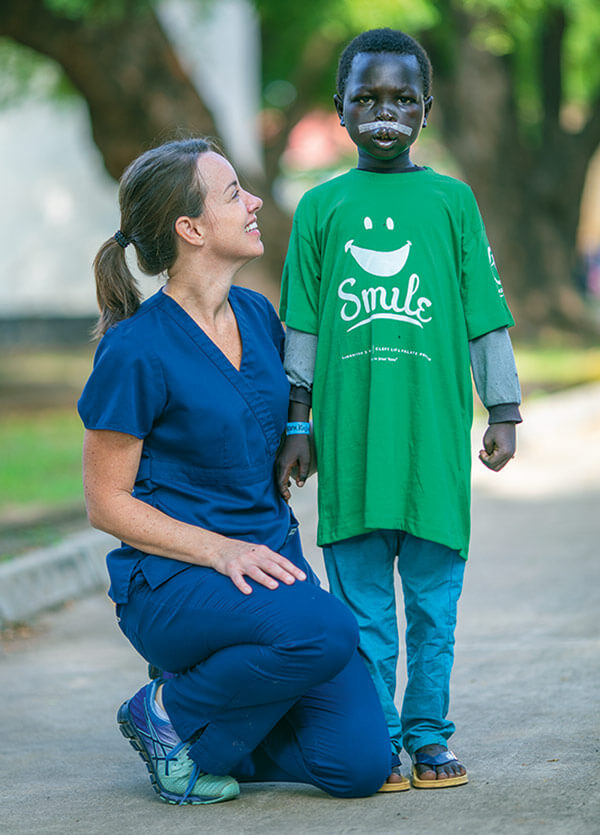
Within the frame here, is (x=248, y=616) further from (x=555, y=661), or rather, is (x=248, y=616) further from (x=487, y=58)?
(x=487, y=58)

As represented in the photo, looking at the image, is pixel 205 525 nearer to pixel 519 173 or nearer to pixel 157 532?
pixel 157 532

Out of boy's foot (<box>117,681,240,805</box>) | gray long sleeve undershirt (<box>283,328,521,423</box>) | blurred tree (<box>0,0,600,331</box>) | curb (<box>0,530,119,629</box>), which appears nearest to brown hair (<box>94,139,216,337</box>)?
gray long sleeve undershirt (<box>283,328,521,423</box>)

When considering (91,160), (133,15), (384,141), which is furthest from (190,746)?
(91,160)

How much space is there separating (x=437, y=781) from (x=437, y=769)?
0.03m

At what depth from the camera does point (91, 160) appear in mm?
21266

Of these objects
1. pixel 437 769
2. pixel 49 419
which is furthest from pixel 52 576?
pixel 49 419

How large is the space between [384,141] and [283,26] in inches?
522

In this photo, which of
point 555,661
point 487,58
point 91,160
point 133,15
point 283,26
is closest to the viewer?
point 555,661

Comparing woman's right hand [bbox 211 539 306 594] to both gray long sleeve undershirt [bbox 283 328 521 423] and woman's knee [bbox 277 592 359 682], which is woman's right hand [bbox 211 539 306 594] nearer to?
woman's knee [bbox 277 592 359 682]

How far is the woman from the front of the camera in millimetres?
3367

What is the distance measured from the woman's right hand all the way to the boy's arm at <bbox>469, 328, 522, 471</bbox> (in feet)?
2.01

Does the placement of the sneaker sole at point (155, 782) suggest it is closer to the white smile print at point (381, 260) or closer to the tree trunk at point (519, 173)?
the white smile print at point (381, 260)

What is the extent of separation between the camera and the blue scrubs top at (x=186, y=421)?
3.47 metres

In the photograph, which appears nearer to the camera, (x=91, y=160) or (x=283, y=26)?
(x=283, y=26)
